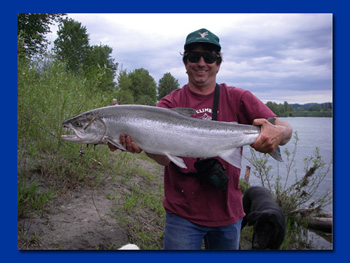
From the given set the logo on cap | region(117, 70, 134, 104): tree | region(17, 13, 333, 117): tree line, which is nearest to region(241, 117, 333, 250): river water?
region(17, 13, 333, 117): tree line

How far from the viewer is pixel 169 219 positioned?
221 centimetres

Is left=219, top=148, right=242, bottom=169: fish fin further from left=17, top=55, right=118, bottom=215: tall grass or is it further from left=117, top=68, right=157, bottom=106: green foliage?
left=117, top=68, right=157, bottom=106: green foliage

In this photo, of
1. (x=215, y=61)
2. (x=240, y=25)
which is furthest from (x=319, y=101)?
(x=215, y=61)

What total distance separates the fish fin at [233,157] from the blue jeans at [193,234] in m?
0.51

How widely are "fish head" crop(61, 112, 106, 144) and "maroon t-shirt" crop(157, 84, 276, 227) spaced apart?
673mm

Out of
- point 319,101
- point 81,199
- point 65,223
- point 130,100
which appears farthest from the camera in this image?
point 130,100

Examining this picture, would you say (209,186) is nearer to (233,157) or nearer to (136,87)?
(233,157)

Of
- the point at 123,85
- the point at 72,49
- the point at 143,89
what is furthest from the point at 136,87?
the point at 72,49

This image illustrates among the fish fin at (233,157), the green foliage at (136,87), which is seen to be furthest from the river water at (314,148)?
the green foliage at (136,87)

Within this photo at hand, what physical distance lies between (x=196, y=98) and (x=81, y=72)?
105 inches

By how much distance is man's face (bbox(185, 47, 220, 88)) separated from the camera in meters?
2.23

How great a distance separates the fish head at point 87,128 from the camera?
225cm

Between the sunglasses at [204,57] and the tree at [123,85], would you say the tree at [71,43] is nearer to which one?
the tree at [123,85]

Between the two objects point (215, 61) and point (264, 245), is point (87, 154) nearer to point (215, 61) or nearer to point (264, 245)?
point (215, 61)
